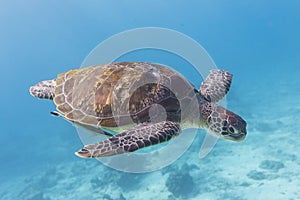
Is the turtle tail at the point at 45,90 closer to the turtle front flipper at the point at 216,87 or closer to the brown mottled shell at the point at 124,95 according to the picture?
the brown mottled shell at the point at 124,95

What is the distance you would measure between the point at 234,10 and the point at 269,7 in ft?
59.0

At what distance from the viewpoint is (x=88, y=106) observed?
18.1ft

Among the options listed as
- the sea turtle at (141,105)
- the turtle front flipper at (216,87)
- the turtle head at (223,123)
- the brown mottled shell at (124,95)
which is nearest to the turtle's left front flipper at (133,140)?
the sea turtle at (141,105)

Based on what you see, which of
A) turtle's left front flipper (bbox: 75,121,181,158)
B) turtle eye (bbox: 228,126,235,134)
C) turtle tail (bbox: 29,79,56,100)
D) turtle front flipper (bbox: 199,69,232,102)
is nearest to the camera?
turtle's left front flipper (bbox: 75,121,181,158)

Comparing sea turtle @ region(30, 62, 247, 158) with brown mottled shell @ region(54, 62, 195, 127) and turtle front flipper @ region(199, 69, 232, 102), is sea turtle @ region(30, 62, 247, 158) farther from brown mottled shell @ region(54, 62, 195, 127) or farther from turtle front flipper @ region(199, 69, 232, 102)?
turtle front flipper @ region(199, 69, 232, 102)

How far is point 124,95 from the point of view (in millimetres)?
5273

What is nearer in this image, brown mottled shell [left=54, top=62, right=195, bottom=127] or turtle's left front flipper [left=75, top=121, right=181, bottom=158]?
turtle's left front flipper [left=75, top=121, right=181, bottom=158]

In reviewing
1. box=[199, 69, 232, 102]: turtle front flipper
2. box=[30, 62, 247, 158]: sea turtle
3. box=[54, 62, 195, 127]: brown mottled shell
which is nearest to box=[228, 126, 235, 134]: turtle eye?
box=[30, 62, 247, 158]: sea turtle

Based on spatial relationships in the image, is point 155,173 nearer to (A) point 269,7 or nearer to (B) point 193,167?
(B) point 193,167

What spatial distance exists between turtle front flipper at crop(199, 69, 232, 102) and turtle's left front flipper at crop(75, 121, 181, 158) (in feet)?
5.44

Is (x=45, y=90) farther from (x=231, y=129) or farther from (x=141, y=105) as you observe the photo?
(x=231, y=129)

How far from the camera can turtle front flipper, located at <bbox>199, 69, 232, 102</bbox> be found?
6312 mm

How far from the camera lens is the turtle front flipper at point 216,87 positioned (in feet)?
20.7

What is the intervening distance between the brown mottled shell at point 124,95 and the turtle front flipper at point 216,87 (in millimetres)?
765
